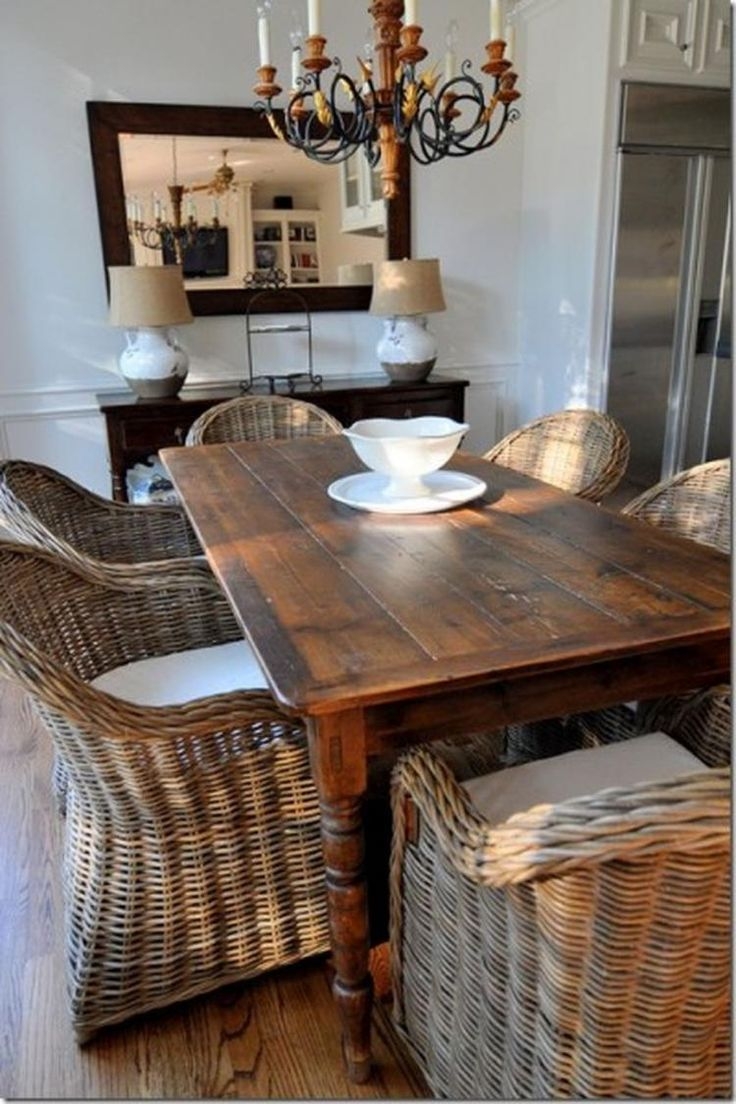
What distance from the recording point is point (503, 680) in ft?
3.63

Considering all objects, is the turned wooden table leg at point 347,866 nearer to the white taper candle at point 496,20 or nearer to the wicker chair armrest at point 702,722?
the wicker chair armrest at point 702,722

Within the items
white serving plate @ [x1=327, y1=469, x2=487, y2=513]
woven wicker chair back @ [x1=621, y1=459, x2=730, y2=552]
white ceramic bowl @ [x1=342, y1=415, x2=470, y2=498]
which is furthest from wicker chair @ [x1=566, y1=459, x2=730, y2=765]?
white ceramic bowl @ [x1=342, y1=415, x2=470, y2=498]

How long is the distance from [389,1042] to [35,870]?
3.04 feet

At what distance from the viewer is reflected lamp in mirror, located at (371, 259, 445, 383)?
347cm

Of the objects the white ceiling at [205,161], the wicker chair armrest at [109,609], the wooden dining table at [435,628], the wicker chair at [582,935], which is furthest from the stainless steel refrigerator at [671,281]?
the wicker chair at [582,935]

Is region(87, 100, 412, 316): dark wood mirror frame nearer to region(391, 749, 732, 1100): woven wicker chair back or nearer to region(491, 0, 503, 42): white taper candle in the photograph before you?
region(491, 0, 503, 42): white taper candle

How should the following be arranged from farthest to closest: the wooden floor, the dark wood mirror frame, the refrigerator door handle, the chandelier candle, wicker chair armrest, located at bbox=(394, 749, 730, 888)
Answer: the refrigerator door handle < the dark wood mirror frame < the chandelier candle < the wooden floor < wicker chair armrest, located at bbox=(394, 749, 730, 888)

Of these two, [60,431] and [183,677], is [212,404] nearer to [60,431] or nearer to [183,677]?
[60,431]

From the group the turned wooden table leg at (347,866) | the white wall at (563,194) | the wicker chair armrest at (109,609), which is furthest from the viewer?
the white wall at (563,194)

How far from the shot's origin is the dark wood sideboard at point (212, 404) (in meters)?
3.26

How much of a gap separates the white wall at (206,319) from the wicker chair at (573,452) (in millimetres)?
1397

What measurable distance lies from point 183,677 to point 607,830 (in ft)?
3.61

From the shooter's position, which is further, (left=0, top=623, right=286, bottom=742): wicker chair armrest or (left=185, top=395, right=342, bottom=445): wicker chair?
(left=185, top=395, right=342, bottom=445): wicker chair

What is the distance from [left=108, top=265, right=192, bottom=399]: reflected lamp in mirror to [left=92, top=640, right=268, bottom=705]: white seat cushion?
1872mm
